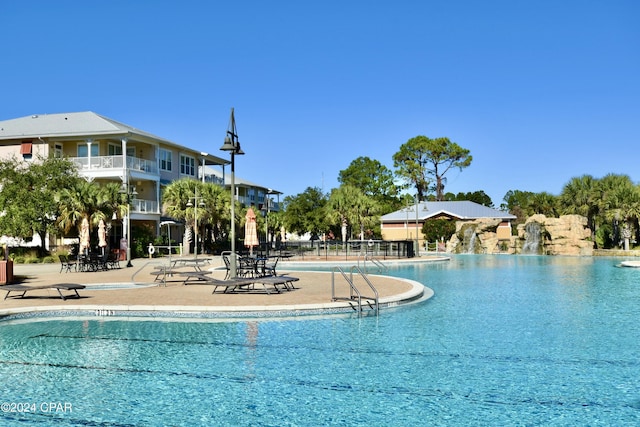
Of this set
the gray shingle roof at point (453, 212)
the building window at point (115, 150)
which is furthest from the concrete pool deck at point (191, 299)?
the gray shingle roof at point (453, 212)

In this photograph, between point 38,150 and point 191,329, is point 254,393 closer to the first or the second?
point 191,329

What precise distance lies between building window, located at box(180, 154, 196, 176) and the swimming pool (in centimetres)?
3751

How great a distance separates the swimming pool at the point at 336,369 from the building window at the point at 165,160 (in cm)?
3404

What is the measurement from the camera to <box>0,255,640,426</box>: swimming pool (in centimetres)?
631

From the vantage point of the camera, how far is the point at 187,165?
49625mm

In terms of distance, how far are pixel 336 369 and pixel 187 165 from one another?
4378 cm

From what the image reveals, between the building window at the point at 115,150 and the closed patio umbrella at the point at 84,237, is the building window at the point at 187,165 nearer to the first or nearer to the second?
the building window at the point at 115,150

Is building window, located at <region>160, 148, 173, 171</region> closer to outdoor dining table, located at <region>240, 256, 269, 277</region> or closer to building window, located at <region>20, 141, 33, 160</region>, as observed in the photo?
building window, located at <region>20, 141, 33, 160</region>

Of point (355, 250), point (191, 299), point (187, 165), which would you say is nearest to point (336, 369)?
point (191, 299)

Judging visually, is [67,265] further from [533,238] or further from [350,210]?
[533,238]

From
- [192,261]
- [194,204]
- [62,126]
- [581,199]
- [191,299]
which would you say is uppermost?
[62,126]

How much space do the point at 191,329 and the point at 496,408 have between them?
258 inches

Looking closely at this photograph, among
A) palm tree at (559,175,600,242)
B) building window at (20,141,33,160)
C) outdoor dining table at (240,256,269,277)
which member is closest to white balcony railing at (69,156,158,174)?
building window at (20,141,33,160)

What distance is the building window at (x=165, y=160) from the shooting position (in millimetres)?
44737
